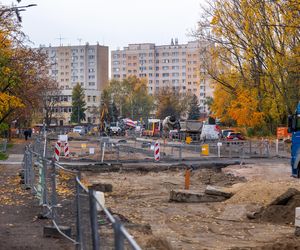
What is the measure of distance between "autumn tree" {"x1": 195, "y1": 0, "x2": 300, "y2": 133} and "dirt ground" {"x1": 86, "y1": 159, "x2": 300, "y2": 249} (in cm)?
2292

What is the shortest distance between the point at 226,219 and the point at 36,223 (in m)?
5.66

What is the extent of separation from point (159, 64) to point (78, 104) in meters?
52.6

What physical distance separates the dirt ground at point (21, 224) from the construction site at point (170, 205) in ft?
0.94

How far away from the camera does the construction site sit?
9.52m

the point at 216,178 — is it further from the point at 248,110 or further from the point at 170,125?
the point at 170,125

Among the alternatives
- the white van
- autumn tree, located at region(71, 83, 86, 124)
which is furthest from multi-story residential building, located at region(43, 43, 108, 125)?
the white van

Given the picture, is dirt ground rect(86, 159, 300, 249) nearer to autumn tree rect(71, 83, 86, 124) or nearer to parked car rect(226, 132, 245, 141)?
parked car rect(226, 132, 245, 141)

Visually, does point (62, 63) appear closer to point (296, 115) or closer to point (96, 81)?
point (96, 81)

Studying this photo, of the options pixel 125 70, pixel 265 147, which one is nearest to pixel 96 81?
pixel 125 70

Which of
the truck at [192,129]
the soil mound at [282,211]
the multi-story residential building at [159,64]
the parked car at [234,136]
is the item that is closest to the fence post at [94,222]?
the soil mound at [282,211]

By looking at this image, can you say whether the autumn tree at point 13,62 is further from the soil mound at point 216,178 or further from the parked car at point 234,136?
the parked car at point 234,136

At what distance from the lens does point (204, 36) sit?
57969 mm

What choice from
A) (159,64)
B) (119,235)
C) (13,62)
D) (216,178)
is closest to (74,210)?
(119,235)

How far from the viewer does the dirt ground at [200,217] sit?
12.2 meters
